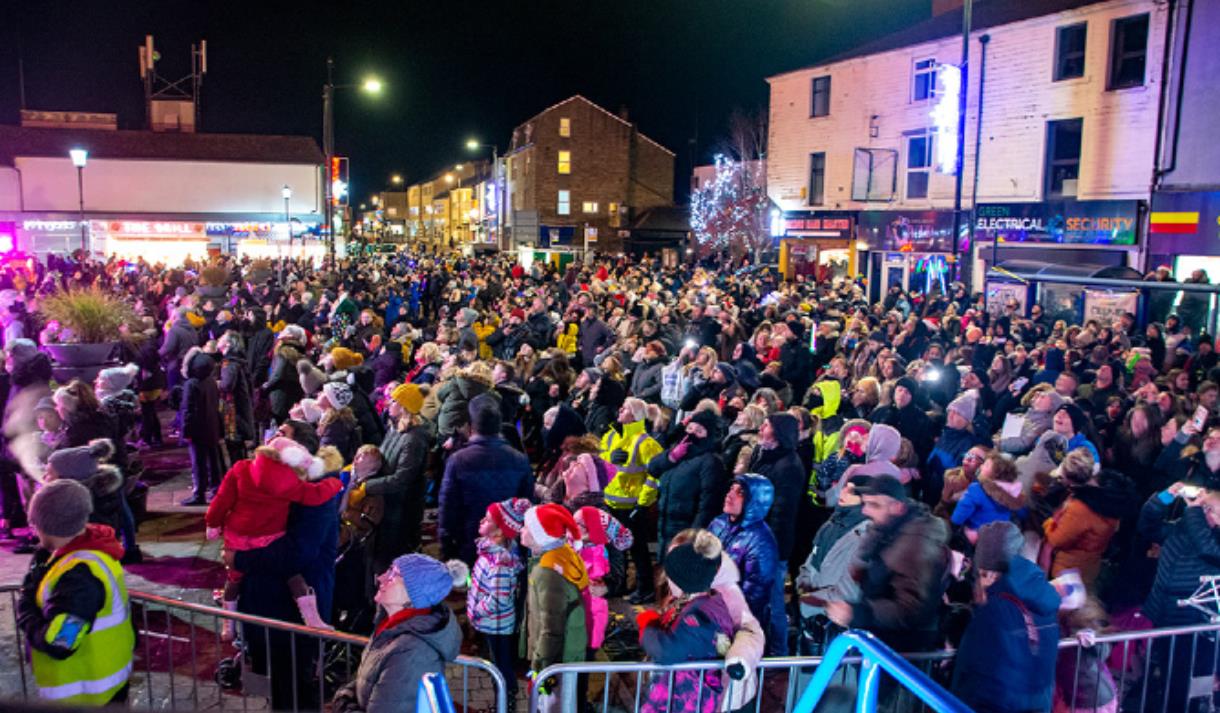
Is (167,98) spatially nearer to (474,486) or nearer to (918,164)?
(918,164)

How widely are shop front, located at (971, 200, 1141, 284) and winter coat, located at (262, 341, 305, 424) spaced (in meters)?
15.2

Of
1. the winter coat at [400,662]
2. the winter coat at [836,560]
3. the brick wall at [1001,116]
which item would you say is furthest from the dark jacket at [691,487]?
the brick wall at [1001,116]

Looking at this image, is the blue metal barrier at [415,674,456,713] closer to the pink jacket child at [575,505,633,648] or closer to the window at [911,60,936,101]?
the pink jacket child at [575,505,633,648]

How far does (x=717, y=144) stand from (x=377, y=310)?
145 ft

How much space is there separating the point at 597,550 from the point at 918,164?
24.4 metres

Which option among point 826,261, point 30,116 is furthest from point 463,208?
point 826,261

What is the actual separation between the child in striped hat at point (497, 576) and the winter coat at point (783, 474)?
6.41 feet

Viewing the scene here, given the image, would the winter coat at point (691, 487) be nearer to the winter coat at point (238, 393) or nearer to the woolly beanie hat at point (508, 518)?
the woolly beanie hat at point (508, 518)

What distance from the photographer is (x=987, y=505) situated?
225 inches

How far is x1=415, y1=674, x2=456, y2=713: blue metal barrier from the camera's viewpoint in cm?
334

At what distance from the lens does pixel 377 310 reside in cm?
1786

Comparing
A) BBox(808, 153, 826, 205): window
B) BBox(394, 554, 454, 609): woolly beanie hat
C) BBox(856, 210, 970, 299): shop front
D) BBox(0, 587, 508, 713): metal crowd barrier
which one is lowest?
BBox(0, 587, 508, 713): metal crowd barrier

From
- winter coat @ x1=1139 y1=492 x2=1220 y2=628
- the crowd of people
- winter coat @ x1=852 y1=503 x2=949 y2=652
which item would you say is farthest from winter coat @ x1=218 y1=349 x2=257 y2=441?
winter coat @ x1=1139 y1=492 x2=1220 y2=628

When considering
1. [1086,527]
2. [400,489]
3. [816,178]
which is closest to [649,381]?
[400,489]
